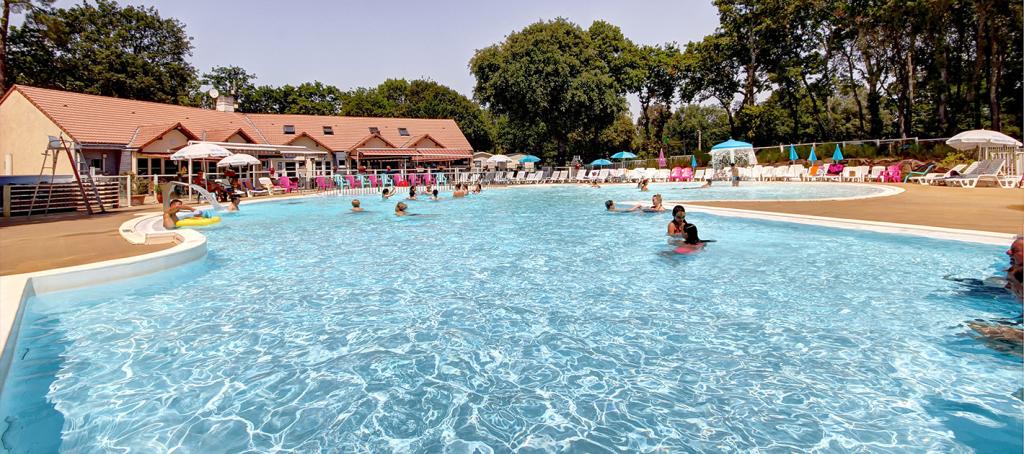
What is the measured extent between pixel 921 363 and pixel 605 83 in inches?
1465

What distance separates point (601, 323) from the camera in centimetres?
575

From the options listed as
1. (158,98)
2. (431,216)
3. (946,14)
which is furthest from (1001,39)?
(158,98)

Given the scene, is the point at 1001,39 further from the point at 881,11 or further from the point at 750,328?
the point at 750,328

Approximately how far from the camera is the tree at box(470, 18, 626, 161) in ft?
126

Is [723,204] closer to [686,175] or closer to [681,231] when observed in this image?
[681,231]

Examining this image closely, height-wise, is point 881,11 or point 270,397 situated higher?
point 881,11

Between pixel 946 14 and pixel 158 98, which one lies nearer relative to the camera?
pixel 946 14

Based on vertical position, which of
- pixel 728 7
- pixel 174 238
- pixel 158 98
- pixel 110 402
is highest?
pixel 728 7

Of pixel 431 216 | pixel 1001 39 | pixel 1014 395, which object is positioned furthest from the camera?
pixel 1001 39

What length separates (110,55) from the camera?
3959 cm

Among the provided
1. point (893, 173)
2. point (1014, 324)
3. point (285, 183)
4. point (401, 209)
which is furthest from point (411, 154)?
point (1014, 324)

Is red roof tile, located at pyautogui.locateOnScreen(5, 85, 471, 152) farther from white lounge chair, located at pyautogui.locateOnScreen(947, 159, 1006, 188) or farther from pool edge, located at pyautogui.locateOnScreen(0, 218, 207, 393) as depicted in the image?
white lounge chair, located at pyautogui.locateOnScreen(947, 159, 1006, 188)

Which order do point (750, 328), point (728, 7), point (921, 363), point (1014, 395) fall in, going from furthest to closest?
point (728, 7), point (750, 328), point (921, 363), point (1014, 395)

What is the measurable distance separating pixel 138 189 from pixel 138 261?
14572mm
